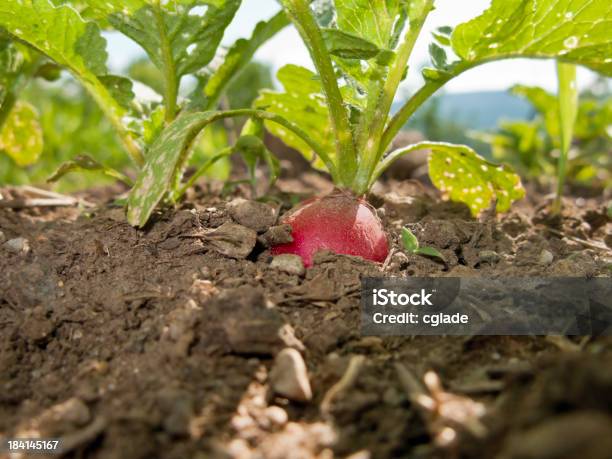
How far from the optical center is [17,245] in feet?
5.27

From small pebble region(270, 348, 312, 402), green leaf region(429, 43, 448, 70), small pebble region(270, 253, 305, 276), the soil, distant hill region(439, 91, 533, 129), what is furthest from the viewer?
distant hill region(439, 91, 533, 129)

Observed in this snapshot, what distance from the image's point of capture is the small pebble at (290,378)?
102 centimetres

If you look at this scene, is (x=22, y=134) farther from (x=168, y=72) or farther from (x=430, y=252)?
(x=430, y=252)

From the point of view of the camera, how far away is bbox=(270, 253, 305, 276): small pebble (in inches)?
56.3

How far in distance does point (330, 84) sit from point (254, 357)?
861 mm

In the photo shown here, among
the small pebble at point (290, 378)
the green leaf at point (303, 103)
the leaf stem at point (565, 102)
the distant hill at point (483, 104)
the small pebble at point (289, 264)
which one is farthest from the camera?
the distant hill at point (483, 104)

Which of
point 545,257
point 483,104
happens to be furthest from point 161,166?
point 483,104

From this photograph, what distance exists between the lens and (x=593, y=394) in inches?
28.7

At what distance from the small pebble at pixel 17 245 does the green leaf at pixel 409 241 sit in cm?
108

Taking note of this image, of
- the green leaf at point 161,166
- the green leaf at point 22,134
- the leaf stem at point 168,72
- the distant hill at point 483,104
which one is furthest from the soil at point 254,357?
the distant hill at point 483,104

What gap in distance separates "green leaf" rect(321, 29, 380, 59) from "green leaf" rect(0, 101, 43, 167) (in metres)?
1.84

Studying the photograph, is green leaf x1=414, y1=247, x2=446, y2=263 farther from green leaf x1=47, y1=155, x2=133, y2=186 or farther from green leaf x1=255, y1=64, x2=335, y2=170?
green leaf x1=47, y1=155, x2=133, y2=186

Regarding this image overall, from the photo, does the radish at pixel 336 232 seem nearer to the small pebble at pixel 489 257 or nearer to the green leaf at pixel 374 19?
the small pebble at pixel 489 257

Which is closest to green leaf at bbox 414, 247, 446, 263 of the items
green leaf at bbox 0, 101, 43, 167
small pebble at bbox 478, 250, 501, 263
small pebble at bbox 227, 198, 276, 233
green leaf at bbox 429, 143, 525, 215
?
small pebble at bbox 478, 250, 501, 263
